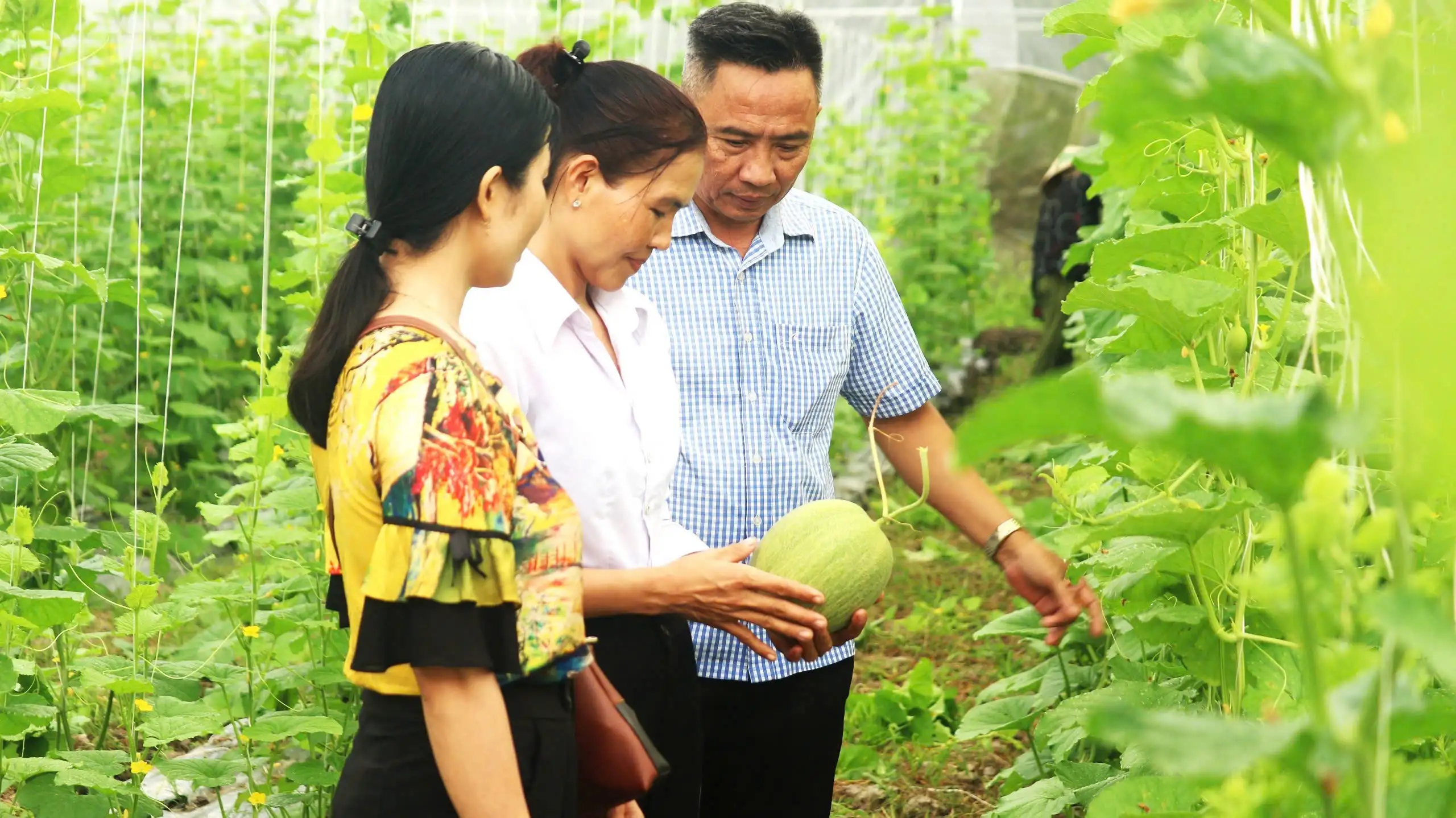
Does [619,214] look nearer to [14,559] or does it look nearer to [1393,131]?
[14,559]

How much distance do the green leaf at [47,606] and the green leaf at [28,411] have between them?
10.5 inches

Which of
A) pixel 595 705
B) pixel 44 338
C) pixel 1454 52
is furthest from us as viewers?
pixel 44 338

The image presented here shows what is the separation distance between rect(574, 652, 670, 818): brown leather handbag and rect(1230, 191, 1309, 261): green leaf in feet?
3.33

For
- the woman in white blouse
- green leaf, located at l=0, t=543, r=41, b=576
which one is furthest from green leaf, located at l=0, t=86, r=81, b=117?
the woman in white blouse

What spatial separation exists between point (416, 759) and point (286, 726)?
115 cm

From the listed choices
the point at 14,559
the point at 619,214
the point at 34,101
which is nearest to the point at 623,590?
the point at 619,214

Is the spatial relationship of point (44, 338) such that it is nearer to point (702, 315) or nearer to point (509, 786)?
point (702, 315)

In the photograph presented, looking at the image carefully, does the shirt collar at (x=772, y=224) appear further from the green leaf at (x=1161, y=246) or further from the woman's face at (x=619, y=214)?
the green leaf at (x=1161, y=246)

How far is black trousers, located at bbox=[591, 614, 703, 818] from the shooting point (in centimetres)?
238

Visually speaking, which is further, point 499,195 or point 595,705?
point 595,705

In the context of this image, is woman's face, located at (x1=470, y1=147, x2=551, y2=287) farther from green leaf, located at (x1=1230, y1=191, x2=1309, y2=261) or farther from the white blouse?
green leaf, located at (x1=1230, y1=191, x2=1309, y2=261)

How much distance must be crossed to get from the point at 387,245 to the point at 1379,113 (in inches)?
53.3

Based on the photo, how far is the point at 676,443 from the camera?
94.3 inches

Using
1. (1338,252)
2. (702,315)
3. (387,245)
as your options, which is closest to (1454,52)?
(1338,252)
